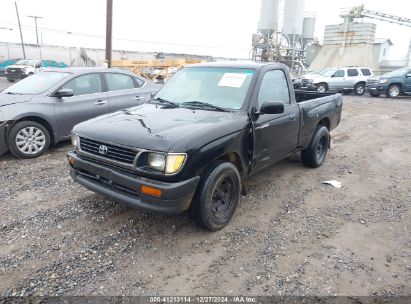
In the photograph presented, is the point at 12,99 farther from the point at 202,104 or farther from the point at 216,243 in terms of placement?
the point at 216,243

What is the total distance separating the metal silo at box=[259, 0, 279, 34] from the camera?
39.1 meters

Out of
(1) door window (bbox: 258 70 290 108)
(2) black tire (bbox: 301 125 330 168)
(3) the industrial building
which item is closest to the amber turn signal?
(1) door window (bbox: 258 70 290 108)

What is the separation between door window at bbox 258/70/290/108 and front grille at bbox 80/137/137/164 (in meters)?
1.75

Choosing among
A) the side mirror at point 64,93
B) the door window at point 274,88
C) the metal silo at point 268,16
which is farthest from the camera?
the metal silo at point 268,16

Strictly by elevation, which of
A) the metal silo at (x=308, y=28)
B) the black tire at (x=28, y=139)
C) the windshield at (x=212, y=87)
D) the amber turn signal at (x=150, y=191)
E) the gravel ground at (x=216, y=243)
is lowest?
the gravel ground at (x=216, y=243)

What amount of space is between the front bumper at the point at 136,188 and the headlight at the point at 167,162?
0.13 metres

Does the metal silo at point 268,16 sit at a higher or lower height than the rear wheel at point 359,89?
higher

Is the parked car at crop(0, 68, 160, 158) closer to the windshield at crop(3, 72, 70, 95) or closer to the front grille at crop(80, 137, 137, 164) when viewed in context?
the windshield at crop(3, 72, 70, 95)

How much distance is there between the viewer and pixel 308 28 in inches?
1674

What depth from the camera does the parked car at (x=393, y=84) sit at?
1788 cm

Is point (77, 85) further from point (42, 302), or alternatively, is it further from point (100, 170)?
point (42, 302)

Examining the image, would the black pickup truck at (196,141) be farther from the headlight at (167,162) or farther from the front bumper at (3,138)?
the front bumper at (3,138)

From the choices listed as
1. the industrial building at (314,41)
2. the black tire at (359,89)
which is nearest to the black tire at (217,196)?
the black tire at (359,89)

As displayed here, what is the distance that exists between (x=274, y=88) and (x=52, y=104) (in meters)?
4.09
